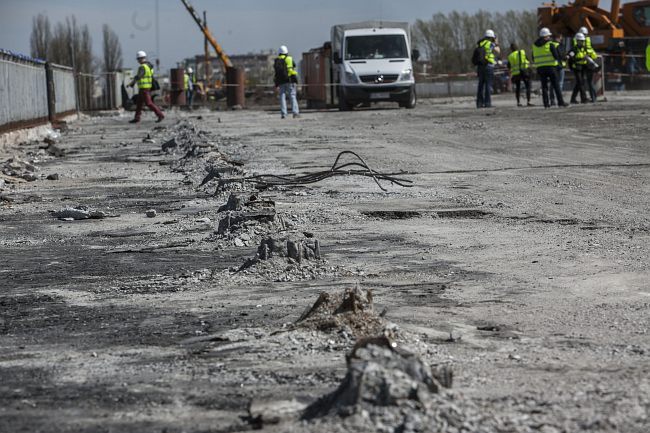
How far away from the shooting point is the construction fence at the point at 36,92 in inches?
859

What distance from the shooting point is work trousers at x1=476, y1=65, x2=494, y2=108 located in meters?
29.5

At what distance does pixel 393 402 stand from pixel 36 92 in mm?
24898

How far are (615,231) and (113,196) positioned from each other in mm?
5983

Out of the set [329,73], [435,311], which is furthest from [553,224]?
[329,73]

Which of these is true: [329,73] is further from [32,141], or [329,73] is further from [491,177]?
[491,177]

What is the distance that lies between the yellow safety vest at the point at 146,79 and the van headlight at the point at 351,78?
265 inches

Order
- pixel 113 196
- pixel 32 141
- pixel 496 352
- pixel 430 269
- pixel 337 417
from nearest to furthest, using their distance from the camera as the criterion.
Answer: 1. pixel 337 417
2. pixel 496 352
3. pixel 430 269
4. pixel 113 196
5. pixel 32 141

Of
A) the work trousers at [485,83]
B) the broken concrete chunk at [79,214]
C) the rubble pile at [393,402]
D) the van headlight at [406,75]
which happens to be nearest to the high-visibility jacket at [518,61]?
the work trousers at [485,83]

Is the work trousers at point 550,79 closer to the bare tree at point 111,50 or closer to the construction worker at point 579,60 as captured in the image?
the construction worker at point 579,60

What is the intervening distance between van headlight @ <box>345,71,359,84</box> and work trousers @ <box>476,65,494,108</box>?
432cm

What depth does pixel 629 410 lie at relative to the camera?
3.77 m

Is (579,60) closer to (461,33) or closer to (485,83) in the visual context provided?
(485,83)

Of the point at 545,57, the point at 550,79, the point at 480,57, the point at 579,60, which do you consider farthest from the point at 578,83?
the point at 480,57

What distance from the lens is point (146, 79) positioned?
94.9ft
